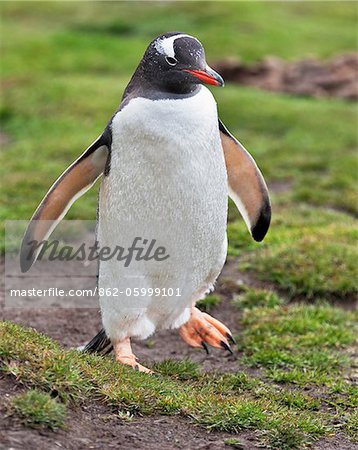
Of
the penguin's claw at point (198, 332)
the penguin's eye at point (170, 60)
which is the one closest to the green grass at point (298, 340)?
the penguin's claw at point (198, 332)

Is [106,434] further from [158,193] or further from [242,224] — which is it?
[242,224]

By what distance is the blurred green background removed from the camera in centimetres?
726

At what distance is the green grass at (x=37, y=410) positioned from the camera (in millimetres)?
3420

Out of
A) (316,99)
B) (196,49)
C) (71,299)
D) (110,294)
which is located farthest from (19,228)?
(316,99)

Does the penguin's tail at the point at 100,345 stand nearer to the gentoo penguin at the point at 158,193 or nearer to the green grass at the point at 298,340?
the gentoo penguin at the point at 158,193

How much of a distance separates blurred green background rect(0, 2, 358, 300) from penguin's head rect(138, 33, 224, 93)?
263 cm

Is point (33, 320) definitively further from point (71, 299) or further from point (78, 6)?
point (78, 6)

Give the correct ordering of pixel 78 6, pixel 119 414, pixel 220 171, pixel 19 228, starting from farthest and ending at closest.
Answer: pixel 78 6 → pixel 19 228 → pixel 220 171 → pixel 119 414

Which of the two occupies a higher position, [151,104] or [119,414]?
[151,104]

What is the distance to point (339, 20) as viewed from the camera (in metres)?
23.4

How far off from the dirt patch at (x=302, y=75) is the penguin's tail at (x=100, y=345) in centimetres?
965

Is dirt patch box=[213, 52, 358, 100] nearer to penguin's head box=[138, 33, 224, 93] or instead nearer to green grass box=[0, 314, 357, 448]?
Answer: green grass box=[0, 314, 357, 448]

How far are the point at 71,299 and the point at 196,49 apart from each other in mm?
2719

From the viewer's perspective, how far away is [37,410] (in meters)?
3.43
